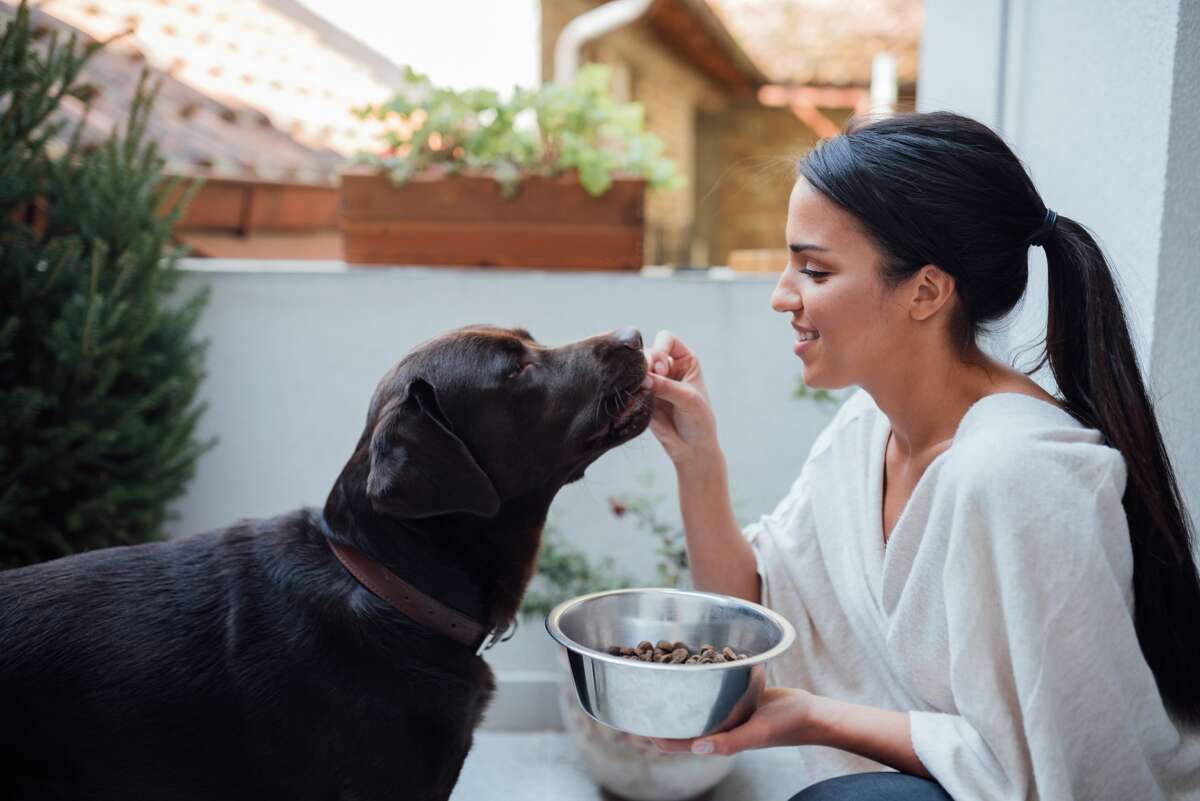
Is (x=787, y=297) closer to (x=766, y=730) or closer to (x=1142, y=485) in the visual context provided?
(x=1142, y=485)

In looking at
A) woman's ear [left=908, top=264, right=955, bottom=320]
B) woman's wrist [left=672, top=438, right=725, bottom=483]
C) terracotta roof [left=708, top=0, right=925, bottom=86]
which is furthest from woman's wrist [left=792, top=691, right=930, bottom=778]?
terracotta roof [left=708, top=0, right=925, bottom=86]

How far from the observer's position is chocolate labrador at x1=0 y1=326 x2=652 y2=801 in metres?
1.74

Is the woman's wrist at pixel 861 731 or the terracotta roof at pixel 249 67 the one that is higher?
the terracotta roof at pixel 249 67

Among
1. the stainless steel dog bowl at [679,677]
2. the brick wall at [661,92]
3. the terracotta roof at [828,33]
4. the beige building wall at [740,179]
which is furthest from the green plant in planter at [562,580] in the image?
the beige building wall at [740,179]

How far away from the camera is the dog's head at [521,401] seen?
1963 mm

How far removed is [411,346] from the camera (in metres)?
Result: 3.55

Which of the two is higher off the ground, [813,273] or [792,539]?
[813,273]

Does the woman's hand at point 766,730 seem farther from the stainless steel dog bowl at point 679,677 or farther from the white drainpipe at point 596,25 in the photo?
the white drainpipe at point 596,25

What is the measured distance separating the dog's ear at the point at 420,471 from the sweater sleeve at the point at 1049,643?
33.9 inches

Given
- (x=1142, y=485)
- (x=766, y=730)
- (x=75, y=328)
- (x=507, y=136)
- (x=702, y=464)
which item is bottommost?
(x=766, y=730)

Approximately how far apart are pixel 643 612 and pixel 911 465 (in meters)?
0.65

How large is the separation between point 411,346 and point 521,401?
63.4 inches

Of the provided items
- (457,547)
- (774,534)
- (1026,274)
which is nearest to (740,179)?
(774,534)

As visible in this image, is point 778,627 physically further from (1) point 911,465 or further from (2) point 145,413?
(2) point 145,413
